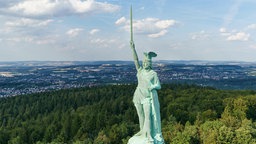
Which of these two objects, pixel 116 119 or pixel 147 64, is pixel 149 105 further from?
pixel 116 119

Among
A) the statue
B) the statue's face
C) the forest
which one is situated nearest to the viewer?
the statue

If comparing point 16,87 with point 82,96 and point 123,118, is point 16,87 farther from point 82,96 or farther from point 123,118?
point 123,118

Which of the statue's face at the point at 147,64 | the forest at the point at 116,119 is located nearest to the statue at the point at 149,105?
the statue's face at the point at 147,64

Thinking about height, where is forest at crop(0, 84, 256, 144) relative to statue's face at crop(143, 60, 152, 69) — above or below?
below

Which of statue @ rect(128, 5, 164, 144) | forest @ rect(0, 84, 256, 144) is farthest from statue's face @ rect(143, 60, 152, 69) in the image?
forest @ rect(0, 84, 256, 144)

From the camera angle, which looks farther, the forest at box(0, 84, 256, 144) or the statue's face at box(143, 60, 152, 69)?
the forest at box(0, 84, 256, 144)

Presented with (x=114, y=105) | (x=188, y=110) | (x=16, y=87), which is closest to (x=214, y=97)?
(x=188, y=110)

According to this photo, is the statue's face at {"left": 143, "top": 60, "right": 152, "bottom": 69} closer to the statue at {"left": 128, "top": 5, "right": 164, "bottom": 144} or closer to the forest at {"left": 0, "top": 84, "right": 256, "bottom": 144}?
the statue at {"left": 128, "top": 5, "right": 164, "bottom": 144}

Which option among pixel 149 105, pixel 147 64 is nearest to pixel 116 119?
pixel 149 105
